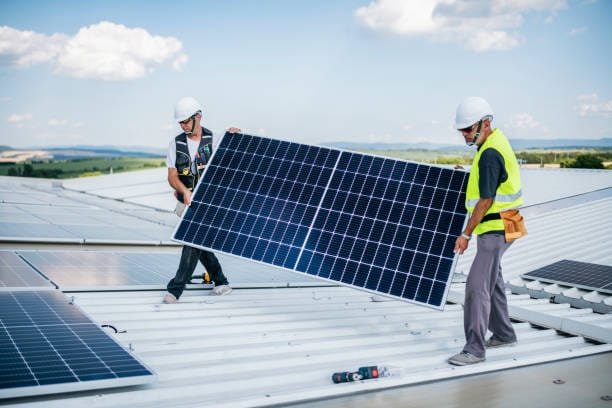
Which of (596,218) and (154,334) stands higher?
(596,218)

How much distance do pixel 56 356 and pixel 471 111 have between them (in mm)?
4831

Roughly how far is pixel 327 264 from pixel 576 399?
3.31 meters

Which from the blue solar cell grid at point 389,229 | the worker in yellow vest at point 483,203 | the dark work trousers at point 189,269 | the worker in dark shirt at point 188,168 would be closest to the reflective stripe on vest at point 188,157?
the worker in dark shirt at point 188,168

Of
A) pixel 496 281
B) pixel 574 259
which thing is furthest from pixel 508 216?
pixel 574 259

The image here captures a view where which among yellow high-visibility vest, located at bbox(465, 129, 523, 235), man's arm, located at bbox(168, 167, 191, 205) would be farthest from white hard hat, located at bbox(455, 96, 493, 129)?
man's arm, located at bbox(168, 167, 191, 205)

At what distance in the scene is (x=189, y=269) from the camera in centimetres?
913

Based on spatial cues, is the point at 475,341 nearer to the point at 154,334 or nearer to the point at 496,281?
the point at 496,281

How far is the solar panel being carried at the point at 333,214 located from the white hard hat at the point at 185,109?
0.97 m

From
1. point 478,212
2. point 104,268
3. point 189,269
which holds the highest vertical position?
point 478,212

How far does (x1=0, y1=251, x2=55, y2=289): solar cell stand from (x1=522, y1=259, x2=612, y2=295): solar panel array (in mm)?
7722

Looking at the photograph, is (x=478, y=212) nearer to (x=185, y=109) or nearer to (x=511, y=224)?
(x=511, y=224)

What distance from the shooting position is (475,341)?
7.20m

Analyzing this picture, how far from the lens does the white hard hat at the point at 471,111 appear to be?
7.13 m

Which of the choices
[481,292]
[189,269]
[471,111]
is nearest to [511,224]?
[481,292]
